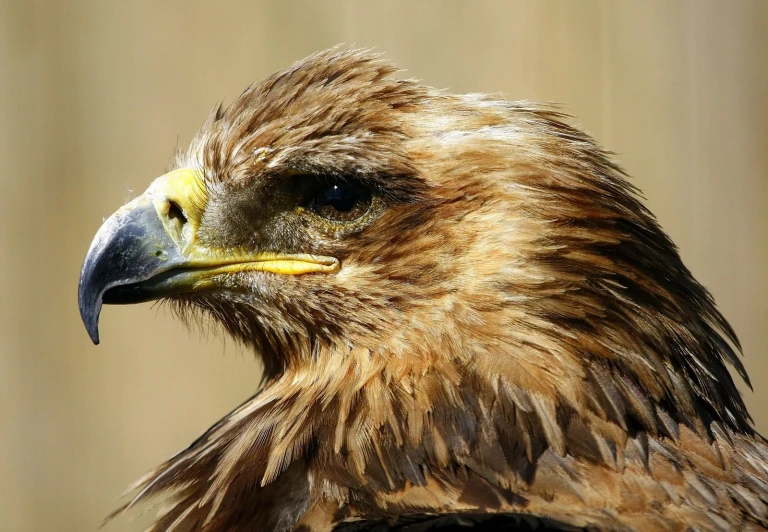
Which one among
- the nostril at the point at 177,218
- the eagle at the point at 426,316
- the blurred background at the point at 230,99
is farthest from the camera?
the blurred background at the point at 230,99

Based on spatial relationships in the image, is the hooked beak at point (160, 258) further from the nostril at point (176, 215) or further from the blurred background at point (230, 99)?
the blurred background at point (230, 99)

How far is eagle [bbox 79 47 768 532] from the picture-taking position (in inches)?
66.6

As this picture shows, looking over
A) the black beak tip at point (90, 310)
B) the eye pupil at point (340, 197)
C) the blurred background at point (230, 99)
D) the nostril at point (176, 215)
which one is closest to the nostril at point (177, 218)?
the nostril at point (176, 215)

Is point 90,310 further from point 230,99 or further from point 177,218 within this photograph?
point 230,99

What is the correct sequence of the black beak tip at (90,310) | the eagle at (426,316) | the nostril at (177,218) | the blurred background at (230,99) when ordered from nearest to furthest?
the eagle at (426,316) < the black beak tip at (90,310) < the nostril at (177,218) < the blurred background at (230,99)

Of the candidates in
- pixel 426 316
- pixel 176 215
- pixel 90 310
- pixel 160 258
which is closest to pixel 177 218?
pixel 176 215

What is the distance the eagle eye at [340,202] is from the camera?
2.10 m

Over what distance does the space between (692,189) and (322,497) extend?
3.10 m

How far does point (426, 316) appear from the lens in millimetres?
2012

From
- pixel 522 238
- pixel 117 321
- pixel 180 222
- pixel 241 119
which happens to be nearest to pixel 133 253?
pixel 180 222

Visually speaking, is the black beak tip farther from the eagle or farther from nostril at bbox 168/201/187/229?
nostril at bbox 168/201/187/229

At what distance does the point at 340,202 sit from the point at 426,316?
12.9 inches

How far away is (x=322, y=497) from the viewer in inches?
66.8

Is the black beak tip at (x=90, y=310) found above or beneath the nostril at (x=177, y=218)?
beneath
